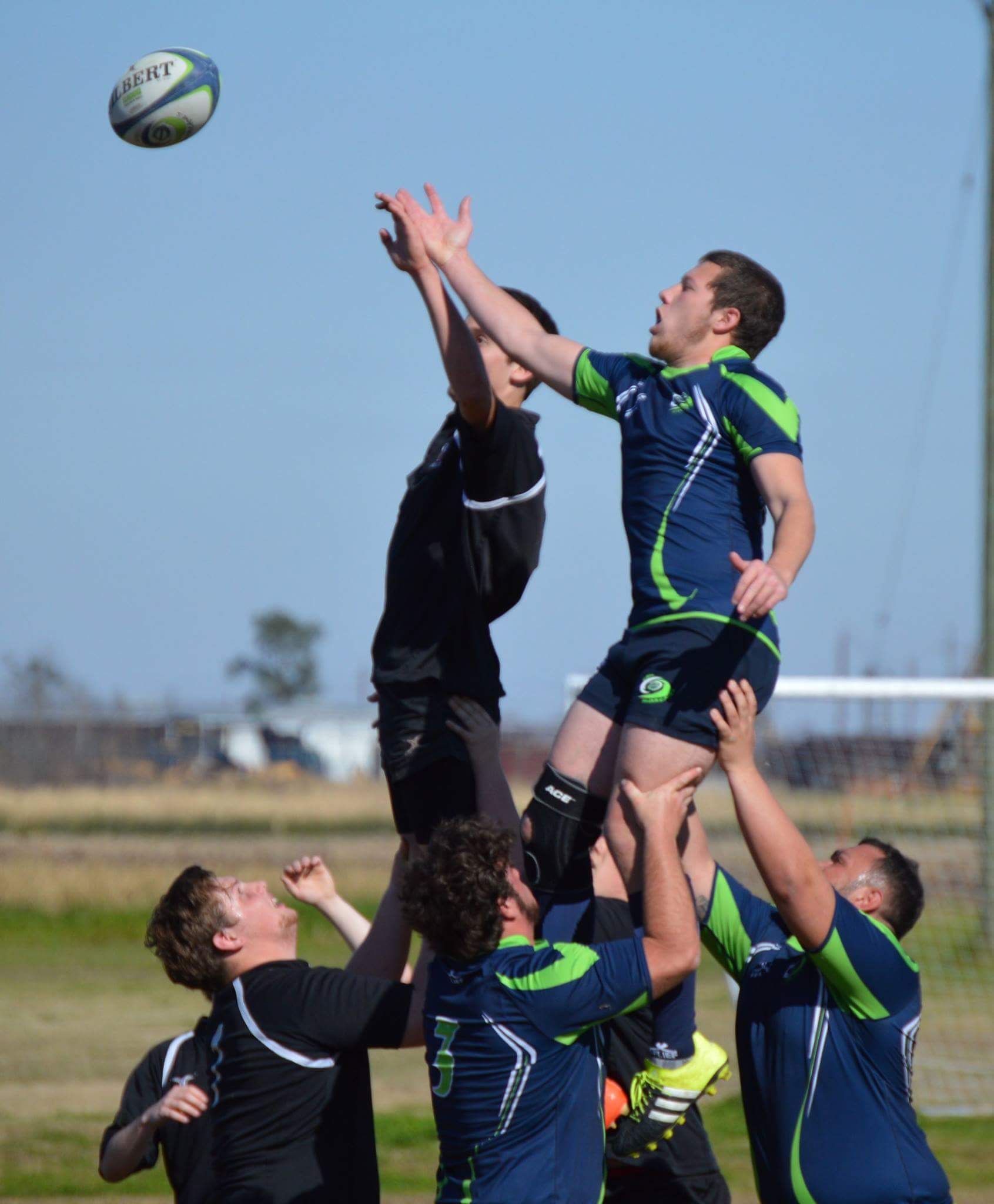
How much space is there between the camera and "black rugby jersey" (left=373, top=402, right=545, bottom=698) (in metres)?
4.48

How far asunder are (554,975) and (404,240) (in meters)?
2.14

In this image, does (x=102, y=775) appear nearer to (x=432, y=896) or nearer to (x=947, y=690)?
(x=947, y=690)

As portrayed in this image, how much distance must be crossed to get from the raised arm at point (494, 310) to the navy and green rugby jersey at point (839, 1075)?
169cm

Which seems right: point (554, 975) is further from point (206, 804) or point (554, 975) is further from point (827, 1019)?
point (206, 804)

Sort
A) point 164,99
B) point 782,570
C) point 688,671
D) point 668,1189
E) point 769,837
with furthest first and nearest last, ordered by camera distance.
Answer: point 164,99, point 668,1189, point 688,671, point 769,837, point 782,570

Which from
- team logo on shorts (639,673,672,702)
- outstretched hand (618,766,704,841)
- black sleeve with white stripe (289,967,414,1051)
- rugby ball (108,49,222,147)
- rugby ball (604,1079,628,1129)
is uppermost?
rugby ball (108,49,222,147)

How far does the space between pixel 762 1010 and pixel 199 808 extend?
23.3 m

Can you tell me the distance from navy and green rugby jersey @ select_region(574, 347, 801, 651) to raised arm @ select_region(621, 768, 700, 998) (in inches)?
19.5

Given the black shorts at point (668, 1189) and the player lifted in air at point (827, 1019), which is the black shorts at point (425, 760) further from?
the black shorts at point (668, 1189)

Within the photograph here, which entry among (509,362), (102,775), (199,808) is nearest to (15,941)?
(199,808)

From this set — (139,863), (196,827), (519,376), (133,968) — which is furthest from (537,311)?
(196,827)

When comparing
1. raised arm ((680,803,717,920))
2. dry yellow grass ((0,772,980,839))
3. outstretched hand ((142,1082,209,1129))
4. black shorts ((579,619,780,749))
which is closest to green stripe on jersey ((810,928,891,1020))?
raised arm ((680,803,717,920))

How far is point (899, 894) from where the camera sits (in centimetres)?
419

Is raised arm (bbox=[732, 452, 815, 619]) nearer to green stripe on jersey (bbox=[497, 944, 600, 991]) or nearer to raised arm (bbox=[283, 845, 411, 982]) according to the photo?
green stripe on jersey (bbox=[497, 944, 600, 991])
